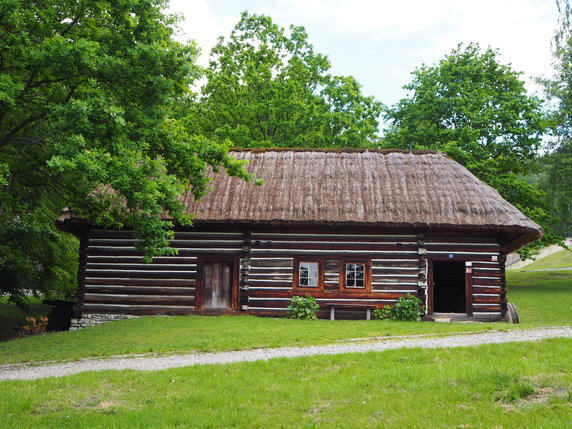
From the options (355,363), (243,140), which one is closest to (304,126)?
(243,140)

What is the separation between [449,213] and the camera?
17250 millimetres

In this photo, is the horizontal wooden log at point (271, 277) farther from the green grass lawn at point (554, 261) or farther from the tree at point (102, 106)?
the green grass lawn at point (554, 261)

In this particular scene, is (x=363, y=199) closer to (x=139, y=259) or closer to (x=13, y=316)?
(x=139, y=259)

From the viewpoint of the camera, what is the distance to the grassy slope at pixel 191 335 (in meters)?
11.3

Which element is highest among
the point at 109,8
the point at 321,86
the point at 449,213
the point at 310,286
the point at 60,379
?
the point at 321,86

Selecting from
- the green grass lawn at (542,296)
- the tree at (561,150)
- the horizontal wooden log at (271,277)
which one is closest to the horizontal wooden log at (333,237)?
the horizontal wooden log at (271,277)

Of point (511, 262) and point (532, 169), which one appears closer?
point (532, 169)

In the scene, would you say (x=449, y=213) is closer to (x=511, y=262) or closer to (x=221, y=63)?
(x=221, y=63)

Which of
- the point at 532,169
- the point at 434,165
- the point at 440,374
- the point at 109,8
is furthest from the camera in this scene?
the point at 532,169

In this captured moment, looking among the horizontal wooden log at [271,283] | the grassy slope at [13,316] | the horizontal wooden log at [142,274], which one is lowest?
the grassy slope at [13,316]

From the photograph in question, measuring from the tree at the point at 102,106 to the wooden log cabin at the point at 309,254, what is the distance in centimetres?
357

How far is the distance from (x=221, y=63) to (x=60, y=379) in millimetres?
26851

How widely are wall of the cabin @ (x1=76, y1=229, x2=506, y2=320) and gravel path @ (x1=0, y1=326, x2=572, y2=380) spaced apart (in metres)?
5.43

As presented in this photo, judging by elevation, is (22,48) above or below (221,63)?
below
